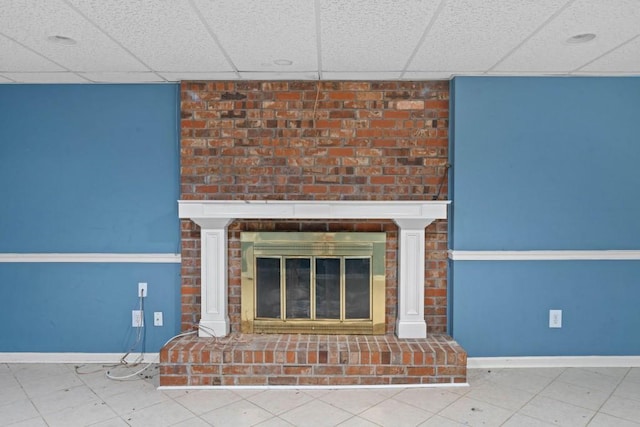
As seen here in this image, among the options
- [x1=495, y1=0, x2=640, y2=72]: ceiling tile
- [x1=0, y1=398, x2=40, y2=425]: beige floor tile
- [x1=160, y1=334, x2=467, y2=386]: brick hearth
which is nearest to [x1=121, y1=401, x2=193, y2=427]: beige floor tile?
[x1=160, y1=334, x2=467, y2=386]: brick hearth

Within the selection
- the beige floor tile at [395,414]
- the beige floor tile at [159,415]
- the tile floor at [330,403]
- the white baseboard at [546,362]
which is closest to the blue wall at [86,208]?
the tile floor at [330,403]

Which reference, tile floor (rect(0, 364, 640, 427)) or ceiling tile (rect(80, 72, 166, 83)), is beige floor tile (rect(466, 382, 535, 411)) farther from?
ceiling tile (rect(80, 72, 166, 83))

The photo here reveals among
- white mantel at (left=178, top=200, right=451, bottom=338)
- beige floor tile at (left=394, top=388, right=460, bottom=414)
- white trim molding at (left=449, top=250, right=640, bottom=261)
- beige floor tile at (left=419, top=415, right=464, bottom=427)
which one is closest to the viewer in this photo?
beige floor tile at (left=419, top=415, right=464, bottom=427)

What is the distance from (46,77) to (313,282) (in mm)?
2429

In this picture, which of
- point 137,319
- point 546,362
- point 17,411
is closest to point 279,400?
point 137,319

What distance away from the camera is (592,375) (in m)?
2.79

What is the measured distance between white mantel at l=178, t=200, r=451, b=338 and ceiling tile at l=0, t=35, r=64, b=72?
123 centimetres

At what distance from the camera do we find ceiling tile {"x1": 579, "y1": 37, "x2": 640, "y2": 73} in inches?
92.6

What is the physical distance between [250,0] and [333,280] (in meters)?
1.92

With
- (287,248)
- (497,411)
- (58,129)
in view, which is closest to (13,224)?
(58,129)

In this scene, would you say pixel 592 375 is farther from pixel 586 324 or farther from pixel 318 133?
pixel 318 133

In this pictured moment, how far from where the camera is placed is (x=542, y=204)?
9.55 ft

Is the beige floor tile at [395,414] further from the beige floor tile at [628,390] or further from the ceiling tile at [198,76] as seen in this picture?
the ceiling tile at [198,76]

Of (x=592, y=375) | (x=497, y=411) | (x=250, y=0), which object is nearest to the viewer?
(x=250, y=0)
